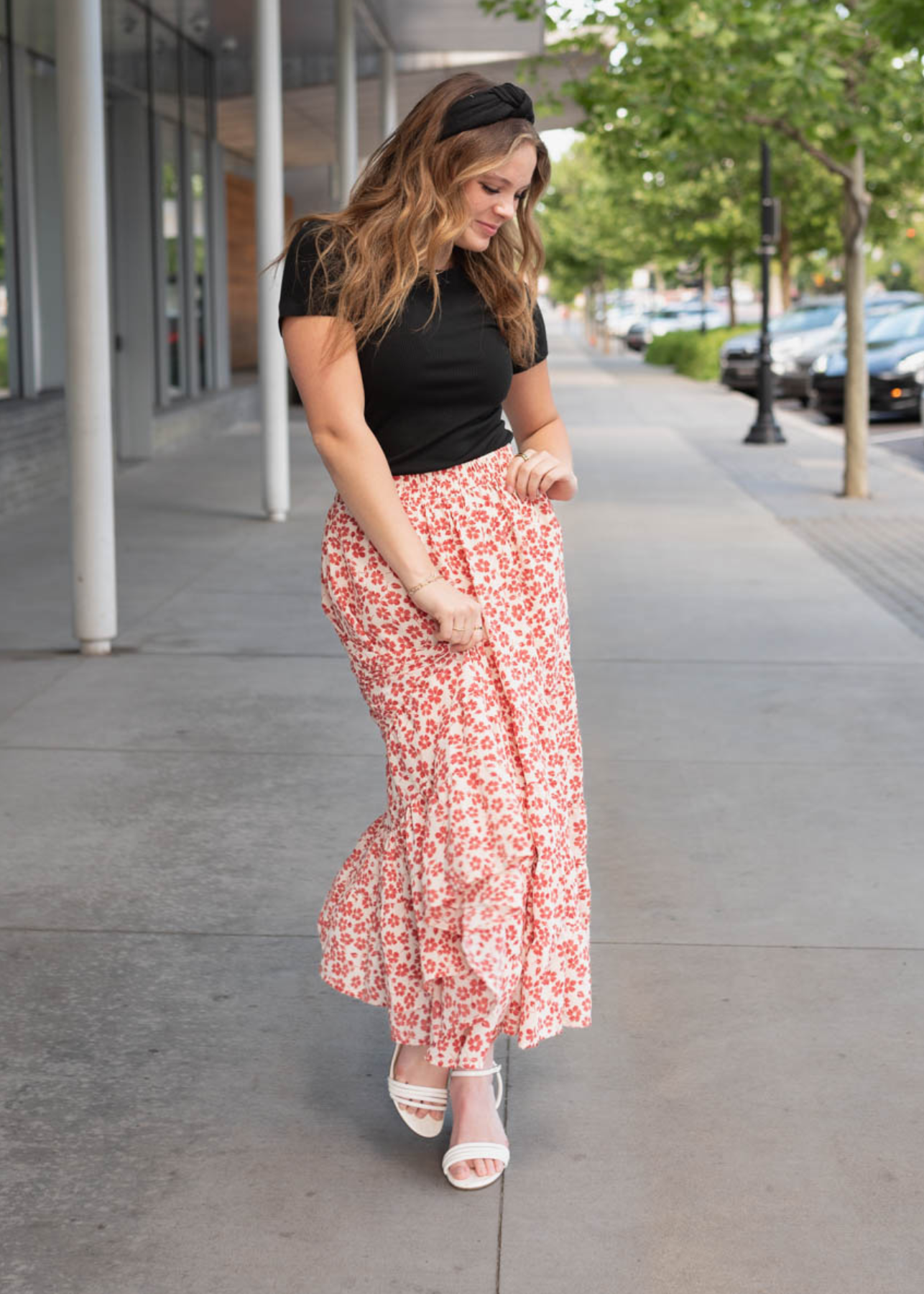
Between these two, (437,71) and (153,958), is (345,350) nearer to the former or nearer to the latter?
(153,958)

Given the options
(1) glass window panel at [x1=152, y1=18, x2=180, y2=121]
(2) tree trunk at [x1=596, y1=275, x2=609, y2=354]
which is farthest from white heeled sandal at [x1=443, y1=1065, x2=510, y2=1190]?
(2) tree trunk at [x1=596, y1=275, x2=609, y2=354]

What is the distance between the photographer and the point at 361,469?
323 centimetres

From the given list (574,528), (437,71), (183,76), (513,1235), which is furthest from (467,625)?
(437,71)

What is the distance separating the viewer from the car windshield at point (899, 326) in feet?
83.6

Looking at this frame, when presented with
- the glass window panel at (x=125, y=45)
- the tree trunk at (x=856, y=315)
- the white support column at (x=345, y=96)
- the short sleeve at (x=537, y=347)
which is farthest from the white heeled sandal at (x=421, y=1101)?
the glass window panel at (x=125, y=45)

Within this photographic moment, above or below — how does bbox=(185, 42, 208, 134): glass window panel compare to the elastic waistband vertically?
above

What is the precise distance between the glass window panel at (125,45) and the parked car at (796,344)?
38.1ft

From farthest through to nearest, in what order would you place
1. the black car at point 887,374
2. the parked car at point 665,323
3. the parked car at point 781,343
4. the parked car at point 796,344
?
the parked car at point 665,323, the parked car at point 781,343, the parked car at point 796,344, the black car at point 887,374

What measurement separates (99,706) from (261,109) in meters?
6.44

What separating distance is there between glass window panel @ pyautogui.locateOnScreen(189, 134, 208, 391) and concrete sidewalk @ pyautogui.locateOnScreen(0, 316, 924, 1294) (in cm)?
1436

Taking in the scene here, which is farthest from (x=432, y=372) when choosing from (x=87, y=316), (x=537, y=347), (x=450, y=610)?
(x=87, y=316)

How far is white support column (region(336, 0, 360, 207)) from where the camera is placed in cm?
1593

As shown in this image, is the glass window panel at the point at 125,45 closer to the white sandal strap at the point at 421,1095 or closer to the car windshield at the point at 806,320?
the car windshield at the point at 806,320

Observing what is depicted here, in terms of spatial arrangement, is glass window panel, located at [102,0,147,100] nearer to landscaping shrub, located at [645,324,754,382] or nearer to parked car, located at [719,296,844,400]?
parked car, located at [719,296,844,400]
